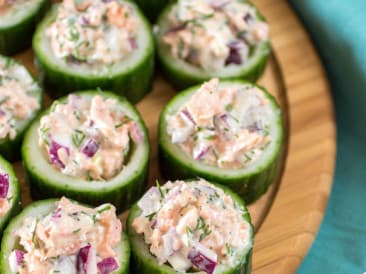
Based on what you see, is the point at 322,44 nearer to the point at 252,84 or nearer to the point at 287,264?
the point at 252,84

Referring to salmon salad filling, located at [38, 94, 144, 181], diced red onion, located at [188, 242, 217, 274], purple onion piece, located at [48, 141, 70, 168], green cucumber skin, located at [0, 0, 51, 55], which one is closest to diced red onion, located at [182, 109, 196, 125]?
salmon salad filling, located at [38, 94, 144, 181]

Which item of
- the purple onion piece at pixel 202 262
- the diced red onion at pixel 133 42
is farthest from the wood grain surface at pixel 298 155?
the diced red onion at pixel 133 42

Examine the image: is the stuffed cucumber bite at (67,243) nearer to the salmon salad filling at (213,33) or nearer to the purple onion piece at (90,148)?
the purple onion piece at (90,148)

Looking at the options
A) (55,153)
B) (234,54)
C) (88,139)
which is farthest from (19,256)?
(234,54)

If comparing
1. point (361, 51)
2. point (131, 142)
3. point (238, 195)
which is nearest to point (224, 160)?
point (238, 195)

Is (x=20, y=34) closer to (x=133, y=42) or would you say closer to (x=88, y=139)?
(x=133, y=42)
